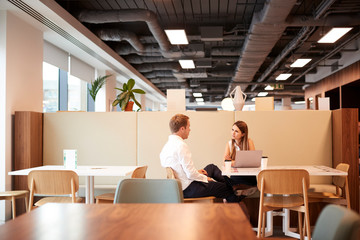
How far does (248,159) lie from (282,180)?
0.54 meters

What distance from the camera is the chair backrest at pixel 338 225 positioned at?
48.1 inches

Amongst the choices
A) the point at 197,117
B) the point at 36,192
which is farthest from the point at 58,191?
the point at 197,117

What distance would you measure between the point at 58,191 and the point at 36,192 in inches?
8.6

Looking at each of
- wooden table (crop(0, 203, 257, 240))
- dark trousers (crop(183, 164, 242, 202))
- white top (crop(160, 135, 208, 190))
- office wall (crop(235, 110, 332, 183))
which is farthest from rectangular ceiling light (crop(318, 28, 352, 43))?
wooden table (crop(0, 203, 257, 240))

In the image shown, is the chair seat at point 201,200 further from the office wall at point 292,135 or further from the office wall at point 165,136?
the office wall at point 292,135

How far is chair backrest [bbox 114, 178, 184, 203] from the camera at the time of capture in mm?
2346

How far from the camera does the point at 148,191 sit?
7.80 ft

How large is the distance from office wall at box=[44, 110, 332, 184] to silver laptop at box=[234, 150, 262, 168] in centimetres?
125

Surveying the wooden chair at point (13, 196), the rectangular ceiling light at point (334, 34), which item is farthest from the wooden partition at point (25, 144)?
the rectangular ceiling light at point (334, 34)

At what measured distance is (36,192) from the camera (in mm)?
3527

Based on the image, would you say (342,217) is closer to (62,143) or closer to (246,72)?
(62,143)

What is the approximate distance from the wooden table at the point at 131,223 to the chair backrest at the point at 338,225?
0.90 feet

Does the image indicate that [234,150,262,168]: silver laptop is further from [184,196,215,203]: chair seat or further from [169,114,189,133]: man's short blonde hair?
[169,114,189,133]: man's short blonde hair

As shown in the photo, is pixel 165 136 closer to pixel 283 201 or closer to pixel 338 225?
pixel 283 201
